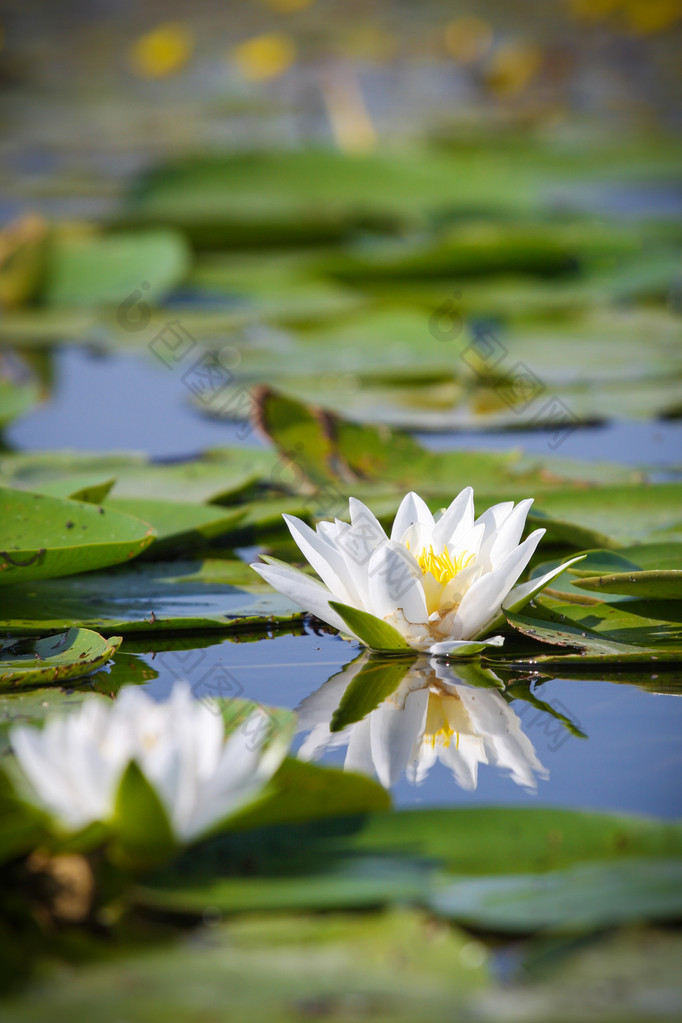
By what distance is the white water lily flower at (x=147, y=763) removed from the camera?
734 mm

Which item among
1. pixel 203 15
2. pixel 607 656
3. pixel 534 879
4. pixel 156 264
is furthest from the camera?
pixel 203 15

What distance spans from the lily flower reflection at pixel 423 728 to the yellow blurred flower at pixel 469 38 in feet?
24.7

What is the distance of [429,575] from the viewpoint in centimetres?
114

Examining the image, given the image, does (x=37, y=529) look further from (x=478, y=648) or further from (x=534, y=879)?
(x=534, y=879)

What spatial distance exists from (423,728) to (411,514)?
0.27 m

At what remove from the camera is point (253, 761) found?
80 cm

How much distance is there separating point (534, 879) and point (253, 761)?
21 cm

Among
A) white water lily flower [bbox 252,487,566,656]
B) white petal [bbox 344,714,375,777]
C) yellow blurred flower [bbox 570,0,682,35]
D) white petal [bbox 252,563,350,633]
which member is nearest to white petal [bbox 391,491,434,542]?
white water lily flower [bbox 252,487,566,656]

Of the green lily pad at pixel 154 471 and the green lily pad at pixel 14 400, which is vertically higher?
the green lily pad at pixel 14 400

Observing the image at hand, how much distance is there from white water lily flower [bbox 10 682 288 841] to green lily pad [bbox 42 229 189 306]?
252cm

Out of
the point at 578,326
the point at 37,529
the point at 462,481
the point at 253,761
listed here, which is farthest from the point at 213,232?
the point at 253,761

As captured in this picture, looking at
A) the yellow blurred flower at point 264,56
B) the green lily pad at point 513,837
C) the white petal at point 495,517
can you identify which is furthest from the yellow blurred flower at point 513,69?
the green lily pad at point 513,837

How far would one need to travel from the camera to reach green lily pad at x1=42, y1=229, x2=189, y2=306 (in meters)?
3.21

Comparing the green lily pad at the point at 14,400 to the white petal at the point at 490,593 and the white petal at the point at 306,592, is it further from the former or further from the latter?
the white petal at the point at 490,593
